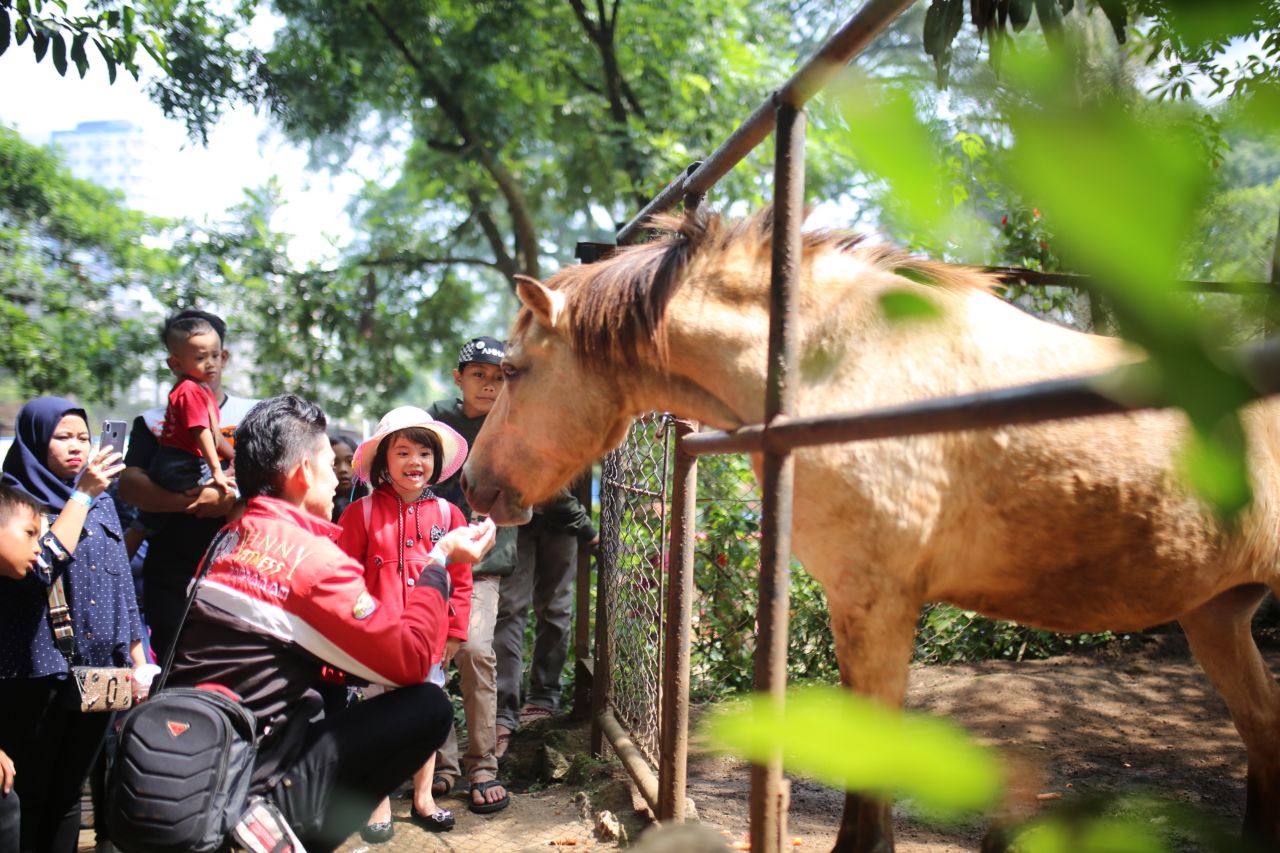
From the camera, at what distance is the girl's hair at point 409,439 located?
11.8ft

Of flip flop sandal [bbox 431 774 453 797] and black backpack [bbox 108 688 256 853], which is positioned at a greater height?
black backpack [bbox 108 688 256 853]

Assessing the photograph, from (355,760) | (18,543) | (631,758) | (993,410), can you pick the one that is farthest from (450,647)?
(993,410)

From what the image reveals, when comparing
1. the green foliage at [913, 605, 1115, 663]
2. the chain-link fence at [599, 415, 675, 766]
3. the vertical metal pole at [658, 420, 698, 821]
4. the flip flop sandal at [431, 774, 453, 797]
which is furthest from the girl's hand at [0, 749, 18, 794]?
the green foliage at [913, 605, 1115, 663]

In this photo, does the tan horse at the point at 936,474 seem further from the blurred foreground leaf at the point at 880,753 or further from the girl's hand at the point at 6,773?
the girl's hand at the point at 6,773

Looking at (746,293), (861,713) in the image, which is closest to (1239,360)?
(861,713)

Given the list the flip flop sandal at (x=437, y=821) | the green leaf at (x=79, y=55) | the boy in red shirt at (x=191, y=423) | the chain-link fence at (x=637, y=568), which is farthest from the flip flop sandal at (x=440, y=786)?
the green leaf at (x=79, y=55)

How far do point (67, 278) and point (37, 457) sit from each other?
862cm

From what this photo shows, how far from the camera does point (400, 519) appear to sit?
142 inches

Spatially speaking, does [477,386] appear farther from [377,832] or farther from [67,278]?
[67,278]

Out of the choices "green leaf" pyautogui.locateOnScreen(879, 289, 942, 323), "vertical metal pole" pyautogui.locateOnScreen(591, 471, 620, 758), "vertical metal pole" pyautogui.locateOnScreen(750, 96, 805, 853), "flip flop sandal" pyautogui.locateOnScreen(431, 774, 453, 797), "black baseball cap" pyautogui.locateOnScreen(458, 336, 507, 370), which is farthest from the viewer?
"black baseball cap" pyautogui.locateOnScreen(458, 336, 507, 370)

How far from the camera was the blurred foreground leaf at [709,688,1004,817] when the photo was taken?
58 cm

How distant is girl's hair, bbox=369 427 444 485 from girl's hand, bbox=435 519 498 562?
2.33 ft

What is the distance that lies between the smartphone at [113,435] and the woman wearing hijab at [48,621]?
2.2 inches

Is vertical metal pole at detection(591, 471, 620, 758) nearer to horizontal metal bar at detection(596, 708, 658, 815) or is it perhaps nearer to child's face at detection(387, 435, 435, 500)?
horizontal metal bar at detection(596, 708, 658, 815)
